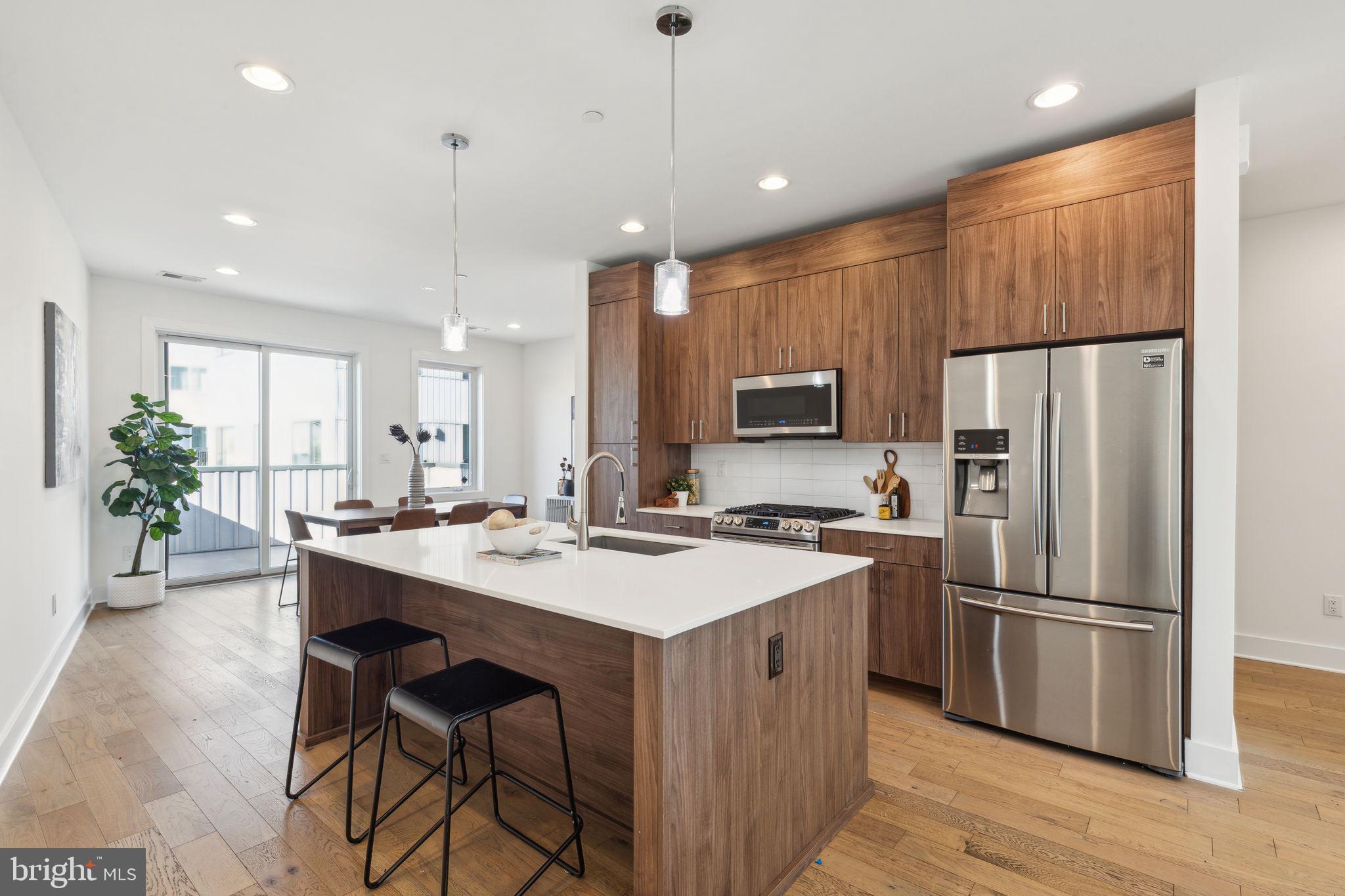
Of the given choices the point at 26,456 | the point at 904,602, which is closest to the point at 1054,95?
the point at 904,602

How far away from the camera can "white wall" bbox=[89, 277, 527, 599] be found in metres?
5.18

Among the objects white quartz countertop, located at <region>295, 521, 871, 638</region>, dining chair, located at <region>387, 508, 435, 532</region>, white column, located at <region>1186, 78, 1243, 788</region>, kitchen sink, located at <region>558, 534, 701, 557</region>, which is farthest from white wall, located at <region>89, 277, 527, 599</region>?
white column, located at <region>1186, 78, 1243, 788</region>

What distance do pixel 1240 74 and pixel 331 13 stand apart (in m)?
3.12

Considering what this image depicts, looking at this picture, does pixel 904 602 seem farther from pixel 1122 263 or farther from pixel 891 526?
pixel 1122 263

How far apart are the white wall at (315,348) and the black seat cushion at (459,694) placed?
499 cm

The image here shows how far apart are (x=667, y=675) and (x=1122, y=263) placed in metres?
2.48

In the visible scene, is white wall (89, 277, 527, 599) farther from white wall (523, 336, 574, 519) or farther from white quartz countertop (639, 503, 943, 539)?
white quartz countertop (639, 503, 943, 539)

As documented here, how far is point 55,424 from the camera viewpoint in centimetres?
354

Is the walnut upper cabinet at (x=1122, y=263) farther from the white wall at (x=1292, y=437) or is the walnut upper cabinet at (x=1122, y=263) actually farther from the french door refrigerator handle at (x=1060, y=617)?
the white wall at (x=1292, y=437)

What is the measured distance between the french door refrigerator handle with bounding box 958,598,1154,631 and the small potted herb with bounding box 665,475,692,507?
82.2 inches

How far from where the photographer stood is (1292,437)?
374 cm

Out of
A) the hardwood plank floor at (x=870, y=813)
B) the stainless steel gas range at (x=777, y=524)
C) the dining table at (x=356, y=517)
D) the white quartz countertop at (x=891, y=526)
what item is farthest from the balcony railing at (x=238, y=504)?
the white quartz countertop at (x=891, y=526)

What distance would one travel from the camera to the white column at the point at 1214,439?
2.41 m

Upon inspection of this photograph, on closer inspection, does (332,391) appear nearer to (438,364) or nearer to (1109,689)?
(438,364)
